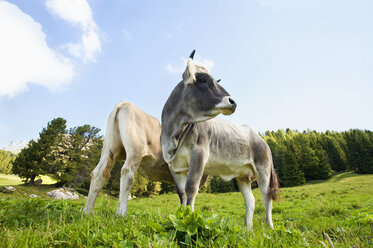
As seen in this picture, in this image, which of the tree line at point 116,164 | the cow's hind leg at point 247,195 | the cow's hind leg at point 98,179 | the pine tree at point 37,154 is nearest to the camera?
the cow's hind leg at point 98,179

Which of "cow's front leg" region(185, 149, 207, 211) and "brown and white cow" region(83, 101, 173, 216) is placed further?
"brown and white cow" region(83, 101, 173, 216)

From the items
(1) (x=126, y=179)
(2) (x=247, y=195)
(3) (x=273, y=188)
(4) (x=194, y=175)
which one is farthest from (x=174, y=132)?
(3) (x=273, y=188)

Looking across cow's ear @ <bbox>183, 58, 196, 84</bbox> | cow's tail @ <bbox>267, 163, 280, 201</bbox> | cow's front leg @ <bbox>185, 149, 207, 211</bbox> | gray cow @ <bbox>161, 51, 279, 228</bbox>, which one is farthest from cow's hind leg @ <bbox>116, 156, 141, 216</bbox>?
cow's tail @ <bbox>267, 163, 280, 201</bbox>

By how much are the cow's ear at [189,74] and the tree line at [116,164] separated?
25.9 meters

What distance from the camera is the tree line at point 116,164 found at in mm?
31547

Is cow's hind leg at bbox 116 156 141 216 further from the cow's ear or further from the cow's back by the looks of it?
the cow's ear

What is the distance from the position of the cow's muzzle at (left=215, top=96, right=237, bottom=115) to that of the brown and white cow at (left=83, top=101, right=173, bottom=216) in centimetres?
163

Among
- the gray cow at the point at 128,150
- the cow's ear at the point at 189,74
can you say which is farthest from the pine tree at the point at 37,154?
the cow's ear at the point at 189,74

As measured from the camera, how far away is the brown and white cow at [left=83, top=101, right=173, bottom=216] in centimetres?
A: 359

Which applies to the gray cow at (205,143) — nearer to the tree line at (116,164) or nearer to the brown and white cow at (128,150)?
the brown and white cow at (128,150)

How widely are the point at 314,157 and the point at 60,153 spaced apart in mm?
52230

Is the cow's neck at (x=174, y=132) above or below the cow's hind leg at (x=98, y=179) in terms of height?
above

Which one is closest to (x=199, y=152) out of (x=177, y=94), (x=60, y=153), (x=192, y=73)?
(x=177, y=94)

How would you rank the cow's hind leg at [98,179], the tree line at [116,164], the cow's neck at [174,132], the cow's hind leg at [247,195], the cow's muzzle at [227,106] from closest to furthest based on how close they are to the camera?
the cow's muzzle at [227,106] → the cow's neck at [174,132] → the cow's hind leg at [98,179] → the cow's hind leg at [247,195] → the tree line at [116,164]
